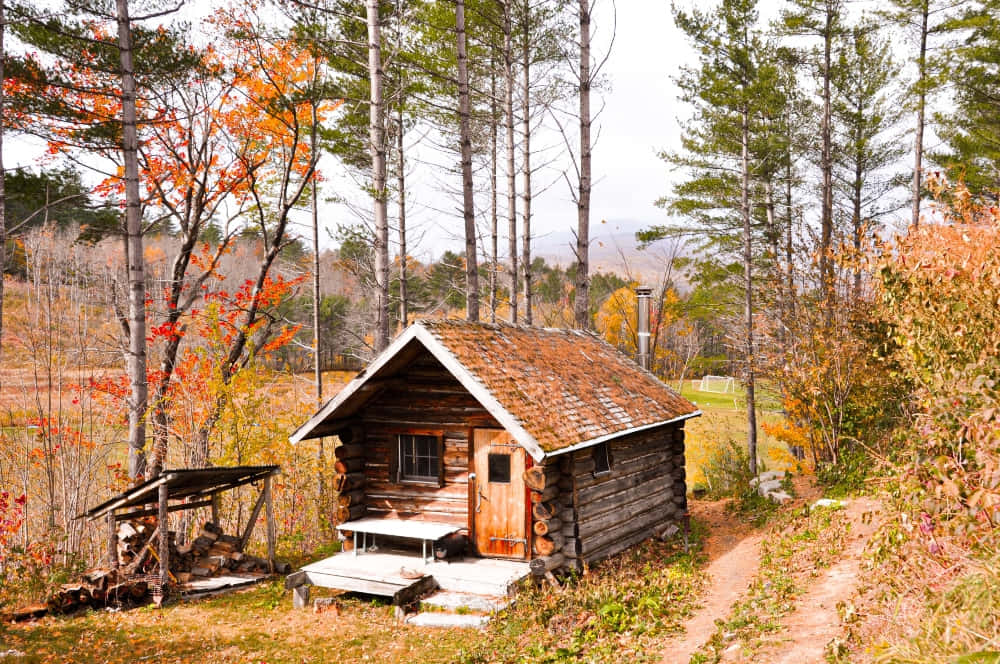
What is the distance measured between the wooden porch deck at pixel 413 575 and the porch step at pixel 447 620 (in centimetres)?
35

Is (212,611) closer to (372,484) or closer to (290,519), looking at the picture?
(372,484)

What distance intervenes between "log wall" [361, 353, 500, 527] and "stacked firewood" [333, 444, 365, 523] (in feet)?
0.76

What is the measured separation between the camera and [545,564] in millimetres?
10516

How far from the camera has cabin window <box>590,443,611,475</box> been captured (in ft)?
40.4

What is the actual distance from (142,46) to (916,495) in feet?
50.7

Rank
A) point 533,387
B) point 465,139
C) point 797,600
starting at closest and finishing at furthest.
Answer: point 797,600 → point 533,387 → point 465,139

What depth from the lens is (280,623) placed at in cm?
1023

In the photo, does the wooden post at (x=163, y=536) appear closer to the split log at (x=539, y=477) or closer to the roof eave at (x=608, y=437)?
the split log at (x=539, y=477)

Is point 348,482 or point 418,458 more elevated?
point 418,458

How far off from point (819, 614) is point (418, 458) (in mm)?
7105

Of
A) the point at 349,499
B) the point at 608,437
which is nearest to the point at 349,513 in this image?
the point at 349,499

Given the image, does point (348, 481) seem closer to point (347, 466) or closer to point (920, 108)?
point (347, 466)

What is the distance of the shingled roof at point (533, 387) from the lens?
10506 mm

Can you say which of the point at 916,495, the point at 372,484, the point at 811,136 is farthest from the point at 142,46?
the point at 811,136
